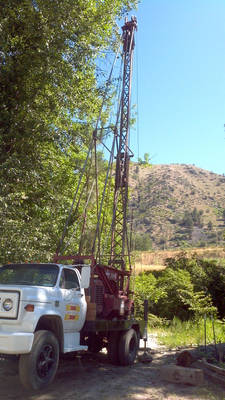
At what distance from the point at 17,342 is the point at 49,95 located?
9433 mm

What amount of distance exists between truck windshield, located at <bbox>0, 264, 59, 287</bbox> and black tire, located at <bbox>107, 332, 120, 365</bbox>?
317 centimetres

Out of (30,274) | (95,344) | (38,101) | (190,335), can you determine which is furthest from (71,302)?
(190,335)

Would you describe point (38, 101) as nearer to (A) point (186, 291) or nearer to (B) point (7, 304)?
(B) point (7, 304)

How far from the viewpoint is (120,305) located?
960cm

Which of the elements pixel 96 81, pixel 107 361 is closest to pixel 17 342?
pixel 107 361

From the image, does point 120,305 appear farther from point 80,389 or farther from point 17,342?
point 17,342

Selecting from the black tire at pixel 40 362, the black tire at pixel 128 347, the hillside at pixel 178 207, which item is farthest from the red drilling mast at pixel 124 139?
the hillside at pixel 178 207

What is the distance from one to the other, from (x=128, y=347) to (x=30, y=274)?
3794mm

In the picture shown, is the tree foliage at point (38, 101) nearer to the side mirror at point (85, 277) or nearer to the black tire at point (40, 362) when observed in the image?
the side mirror at point (85, 277)

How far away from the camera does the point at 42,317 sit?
655cm

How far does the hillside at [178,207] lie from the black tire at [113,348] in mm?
71291

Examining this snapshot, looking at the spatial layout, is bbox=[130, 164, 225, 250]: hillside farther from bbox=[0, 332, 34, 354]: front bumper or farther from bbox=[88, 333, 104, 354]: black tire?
bbox=[0, 332, 34, 354]: front bumper

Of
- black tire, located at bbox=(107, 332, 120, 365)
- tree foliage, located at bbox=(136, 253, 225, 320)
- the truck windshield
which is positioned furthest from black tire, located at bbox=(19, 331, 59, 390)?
tree foliage, located at bbox=(136, 253, 225, 320)

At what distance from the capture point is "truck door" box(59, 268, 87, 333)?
7277 millimetres
